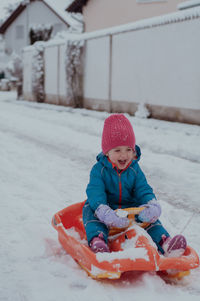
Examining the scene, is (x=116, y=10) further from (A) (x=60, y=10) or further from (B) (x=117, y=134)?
(B) (x=117, y=134)

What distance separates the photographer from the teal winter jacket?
2.92 meters

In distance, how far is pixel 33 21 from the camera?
38594mm

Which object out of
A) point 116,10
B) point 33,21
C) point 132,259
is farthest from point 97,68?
point 33,21

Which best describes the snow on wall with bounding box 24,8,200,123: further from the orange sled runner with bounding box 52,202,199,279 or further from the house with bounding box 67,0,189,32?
the orange sled runner with bounding box 52,202,199,279

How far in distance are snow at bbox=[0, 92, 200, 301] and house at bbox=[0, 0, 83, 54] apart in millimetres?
27279

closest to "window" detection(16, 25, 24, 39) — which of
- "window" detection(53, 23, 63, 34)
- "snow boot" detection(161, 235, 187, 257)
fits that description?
"window" detection(53, 23, 63, 34)

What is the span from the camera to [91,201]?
112 inches

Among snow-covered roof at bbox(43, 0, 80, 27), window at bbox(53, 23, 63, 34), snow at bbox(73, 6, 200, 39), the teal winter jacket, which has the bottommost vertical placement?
the teal winter jacket

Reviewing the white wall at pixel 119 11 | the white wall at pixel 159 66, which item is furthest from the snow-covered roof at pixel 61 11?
the white wall at pixel 159 66

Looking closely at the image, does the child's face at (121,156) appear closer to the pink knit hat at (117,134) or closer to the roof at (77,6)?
the pink knit hat at (117,134)

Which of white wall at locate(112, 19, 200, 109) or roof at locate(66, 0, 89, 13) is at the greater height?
roof at locate(66, 0, 89, 13)

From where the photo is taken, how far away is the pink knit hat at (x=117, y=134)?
289 centimetres

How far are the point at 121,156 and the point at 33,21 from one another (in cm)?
3806

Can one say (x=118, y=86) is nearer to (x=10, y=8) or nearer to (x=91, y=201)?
(x=91, y=201)
